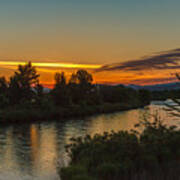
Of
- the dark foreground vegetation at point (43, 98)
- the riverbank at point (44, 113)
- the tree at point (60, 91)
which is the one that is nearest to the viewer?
the riverbank at point (44, 113)

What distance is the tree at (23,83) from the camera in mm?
54938

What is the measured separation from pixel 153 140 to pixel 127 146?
4.03 feet

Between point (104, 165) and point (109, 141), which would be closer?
point (104, 165)

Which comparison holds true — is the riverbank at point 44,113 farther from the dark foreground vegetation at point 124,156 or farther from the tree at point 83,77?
the dark foreground vegetation at point 124,156

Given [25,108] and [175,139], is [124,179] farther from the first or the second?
[25,108]

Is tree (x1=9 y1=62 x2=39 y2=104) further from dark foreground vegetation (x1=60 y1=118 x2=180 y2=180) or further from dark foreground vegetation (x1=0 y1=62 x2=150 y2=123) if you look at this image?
dark foreground vegetation (x1=60 y1=118 x2=180 y2=180)

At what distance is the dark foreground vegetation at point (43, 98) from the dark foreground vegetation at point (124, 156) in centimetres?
3105

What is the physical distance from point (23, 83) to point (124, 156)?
45.4 metres

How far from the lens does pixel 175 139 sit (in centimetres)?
1338

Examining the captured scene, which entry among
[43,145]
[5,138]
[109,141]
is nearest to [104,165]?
[109,141]

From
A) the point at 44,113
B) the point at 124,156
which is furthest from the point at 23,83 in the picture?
the point at 124,156

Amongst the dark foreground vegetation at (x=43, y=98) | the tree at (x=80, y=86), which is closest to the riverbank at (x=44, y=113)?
the dark foreground vegetation at (x=43, y=98)

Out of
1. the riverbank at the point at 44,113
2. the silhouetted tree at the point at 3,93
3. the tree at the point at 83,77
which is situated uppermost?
the tree at the point at 83,77

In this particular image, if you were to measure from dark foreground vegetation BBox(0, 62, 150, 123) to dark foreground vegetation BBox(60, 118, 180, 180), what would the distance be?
3105cm
